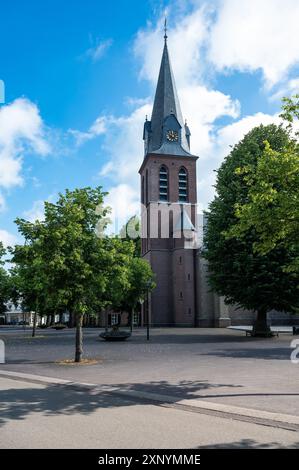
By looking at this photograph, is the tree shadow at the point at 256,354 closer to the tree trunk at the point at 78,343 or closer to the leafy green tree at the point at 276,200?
the tree trunk at the point at 78,343

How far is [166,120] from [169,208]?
12.9m

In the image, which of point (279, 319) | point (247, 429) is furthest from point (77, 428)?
point (279, 319)

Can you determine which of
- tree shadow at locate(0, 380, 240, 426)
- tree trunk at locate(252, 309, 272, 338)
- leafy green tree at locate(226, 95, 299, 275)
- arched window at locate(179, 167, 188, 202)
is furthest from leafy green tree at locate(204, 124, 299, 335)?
arched window at locate(179, 167, 188, 202)

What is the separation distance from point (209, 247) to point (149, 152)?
3307 cm

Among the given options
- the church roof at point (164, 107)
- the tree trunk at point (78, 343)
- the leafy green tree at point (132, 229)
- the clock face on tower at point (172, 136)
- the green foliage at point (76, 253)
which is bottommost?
the tree trunk at point (78, 343)

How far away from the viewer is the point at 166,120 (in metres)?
63.9

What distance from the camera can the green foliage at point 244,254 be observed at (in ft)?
94.0

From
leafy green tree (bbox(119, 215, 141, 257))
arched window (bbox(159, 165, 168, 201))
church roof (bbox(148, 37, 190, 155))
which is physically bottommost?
leafy green tree (bbox(119, 215, 141, 257))

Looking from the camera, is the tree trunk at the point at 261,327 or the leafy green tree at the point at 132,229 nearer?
the tree trunk at the point at 261,327

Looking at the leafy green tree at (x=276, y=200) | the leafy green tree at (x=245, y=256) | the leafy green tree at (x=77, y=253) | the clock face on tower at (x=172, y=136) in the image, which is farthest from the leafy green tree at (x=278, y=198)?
the clock face on tower at (x=172, y=136)

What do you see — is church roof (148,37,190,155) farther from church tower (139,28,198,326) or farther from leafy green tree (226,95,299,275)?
leafy green tree (226,95,299,275)

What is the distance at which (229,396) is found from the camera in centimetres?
991

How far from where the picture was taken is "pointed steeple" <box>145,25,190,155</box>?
6431cm

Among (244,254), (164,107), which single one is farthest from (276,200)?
(164,107)
